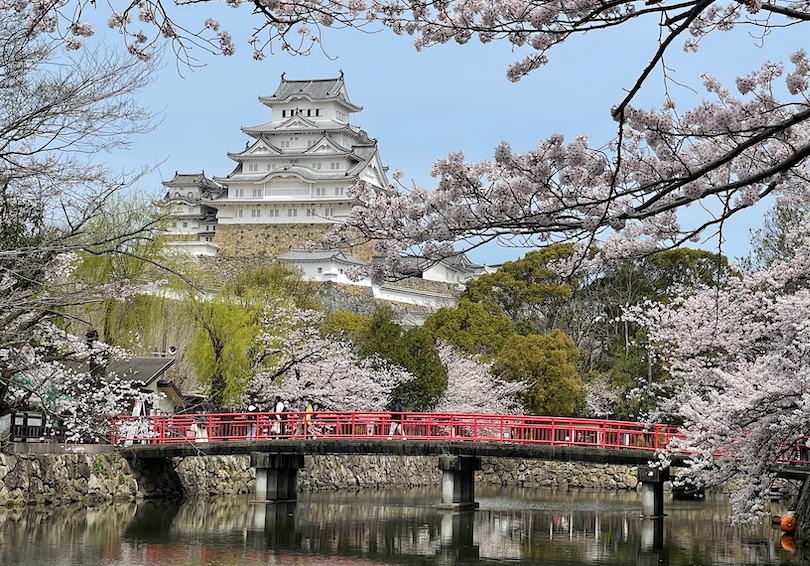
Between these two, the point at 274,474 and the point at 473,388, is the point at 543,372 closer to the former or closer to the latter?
the point at 473,388

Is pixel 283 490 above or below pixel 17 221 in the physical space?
below

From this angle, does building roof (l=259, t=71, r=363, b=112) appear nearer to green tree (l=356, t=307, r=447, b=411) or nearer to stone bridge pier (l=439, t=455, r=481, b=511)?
green tree (l=356, t=307, r=447, b=411)

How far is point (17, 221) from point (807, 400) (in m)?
8.91

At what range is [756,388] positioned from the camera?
546 inches

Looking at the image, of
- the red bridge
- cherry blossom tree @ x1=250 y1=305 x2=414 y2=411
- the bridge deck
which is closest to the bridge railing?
the red bridge

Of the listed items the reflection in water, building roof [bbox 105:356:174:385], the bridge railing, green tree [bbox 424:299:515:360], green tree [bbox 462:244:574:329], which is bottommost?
the reflection in water

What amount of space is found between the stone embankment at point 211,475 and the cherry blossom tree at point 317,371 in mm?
1781

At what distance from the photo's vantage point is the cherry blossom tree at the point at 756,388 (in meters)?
13.3

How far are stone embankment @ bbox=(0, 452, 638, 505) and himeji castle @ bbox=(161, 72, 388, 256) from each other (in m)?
20.4

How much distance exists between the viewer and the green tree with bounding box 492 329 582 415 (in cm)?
3250

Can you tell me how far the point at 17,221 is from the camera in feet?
33.4

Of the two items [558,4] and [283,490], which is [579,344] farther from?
[558,4]

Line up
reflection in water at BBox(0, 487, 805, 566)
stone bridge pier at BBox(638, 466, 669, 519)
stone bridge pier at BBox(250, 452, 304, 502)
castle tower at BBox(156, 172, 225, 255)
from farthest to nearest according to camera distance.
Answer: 1. castle tower at BBox(156, 172, 225, 255)
2. stone bridge pier at BBox(250, 452, 304, 502)
3. stone bridge pier at BBox(638, 466, 669, 519)
4. reflection in water at BBox(0, 487, 805, 566)

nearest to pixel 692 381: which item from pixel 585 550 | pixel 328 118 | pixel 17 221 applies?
pixel 585 550
